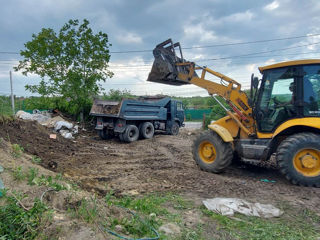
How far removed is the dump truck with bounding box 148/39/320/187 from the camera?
468cm

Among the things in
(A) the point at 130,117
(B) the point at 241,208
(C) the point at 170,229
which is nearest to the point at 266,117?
(B) the point at 241,208

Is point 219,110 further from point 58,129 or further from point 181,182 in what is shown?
point 181,182

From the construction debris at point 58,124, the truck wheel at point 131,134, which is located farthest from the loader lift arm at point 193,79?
the construction debris at point 58,124

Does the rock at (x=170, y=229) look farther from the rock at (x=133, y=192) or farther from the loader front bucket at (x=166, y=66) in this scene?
the loader front bucket at (x=166, y=66)

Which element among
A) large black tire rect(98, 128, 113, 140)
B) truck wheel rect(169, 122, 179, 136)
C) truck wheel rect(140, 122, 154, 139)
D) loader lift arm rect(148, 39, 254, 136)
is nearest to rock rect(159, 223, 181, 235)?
loader lift arm rect(148, 39, 254, 136)

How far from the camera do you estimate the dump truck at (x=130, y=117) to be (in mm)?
10549

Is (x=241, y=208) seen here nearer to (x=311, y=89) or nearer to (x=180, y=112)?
(x=311, y=89)

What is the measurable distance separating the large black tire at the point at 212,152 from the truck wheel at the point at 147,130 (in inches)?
222

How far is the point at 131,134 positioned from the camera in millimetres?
11008

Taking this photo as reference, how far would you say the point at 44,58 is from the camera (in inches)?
524

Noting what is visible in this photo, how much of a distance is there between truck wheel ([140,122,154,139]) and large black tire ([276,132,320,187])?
7.40 metres

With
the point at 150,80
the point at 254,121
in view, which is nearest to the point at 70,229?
the point at 254,121

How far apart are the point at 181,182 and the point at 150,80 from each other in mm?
3170

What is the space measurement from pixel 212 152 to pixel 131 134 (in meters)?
5.80
